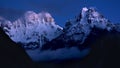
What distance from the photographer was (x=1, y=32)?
4528 inches

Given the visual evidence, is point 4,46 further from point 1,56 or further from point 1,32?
point 1,56

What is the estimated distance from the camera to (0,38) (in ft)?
381

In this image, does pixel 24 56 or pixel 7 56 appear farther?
pixel 24 56

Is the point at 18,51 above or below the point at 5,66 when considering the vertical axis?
above

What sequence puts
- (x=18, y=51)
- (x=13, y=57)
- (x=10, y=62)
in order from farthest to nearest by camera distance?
1. (x=18, y=51)
2. (x=13, y=57)
3. (x=10, y=62)

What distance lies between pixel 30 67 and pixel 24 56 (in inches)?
136

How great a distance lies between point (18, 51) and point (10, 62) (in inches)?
594

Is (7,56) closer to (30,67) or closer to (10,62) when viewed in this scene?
(10,62)

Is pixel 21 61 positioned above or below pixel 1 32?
below

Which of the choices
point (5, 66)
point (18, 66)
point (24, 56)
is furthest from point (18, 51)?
point (5, 66)

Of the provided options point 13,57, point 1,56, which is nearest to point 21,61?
point 13,57

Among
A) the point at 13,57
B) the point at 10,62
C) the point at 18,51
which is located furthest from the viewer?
the point at 18,51

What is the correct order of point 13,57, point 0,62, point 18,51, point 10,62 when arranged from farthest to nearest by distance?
1. point 18,51
2. point 13,57
3. point 10,62
4. point 0,62

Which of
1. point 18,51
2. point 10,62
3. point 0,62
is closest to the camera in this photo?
point 0,62
